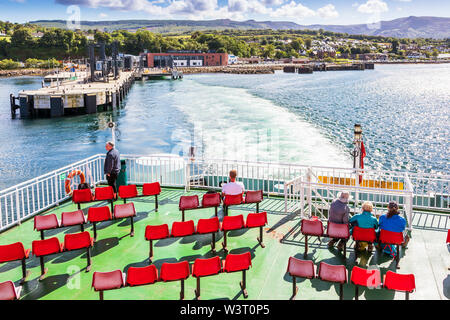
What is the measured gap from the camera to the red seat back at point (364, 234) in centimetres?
812

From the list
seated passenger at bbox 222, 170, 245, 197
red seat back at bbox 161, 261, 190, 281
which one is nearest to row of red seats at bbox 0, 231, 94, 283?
red seat back at bbox 161, 261, 190, 281

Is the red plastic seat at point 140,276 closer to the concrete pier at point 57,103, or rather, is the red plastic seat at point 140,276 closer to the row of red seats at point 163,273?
the row of red seats at point 163,273

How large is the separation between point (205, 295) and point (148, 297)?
0.95 m

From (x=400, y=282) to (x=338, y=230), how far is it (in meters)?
2.34

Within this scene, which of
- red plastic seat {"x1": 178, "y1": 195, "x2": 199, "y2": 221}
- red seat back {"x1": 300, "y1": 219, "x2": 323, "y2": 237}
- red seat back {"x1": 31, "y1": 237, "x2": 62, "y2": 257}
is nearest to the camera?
red seat back {"x1": 31, "y1": 237, "x2": 62, "y2": 257}

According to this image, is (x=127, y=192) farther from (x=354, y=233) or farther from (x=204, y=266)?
(x=354, y=233)

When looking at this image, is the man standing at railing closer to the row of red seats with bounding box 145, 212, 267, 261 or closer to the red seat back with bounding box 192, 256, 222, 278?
the row of red seats with bounding box 145, 212, 267, 261

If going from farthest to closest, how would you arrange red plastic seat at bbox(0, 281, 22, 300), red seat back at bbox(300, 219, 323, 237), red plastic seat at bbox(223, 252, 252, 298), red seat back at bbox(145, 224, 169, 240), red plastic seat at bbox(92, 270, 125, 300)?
red seat back at bbox(300, 219, 323, 237), red seat back at bbox(145, 224, 169, 240), red plastic seat at bbox(223, 252, 252, 298), red plastic seat at bbox(92, 270, 125, 300), red plastic seat at bbox(0, 281, 22, 300)

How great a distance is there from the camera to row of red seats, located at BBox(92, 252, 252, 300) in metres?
6.18

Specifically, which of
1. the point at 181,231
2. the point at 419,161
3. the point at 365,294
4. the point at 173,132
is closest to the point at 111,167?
the point at 181,231

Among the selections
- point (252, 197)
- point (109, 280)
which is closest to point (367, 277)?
point (109, 280)
